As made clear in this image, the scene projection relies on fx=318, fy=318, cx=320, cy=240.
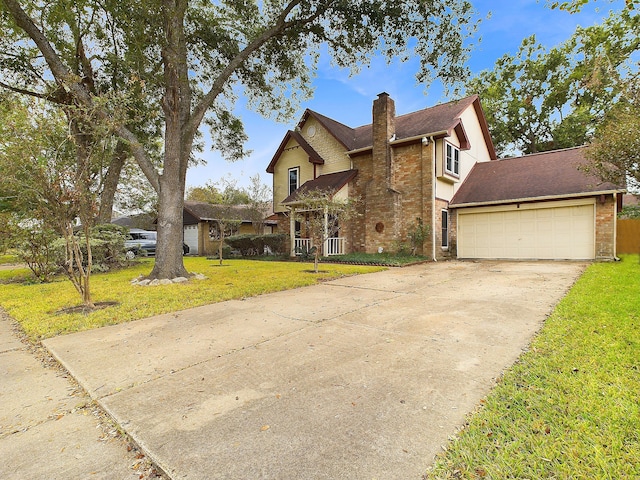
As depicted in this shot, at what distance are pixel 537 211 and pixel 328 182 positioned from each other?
31.2 ft

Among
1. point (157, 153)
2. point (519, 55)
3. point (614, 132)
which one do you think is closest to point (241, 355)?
point (614, 132)

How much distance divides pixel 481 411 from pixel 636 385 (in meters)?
1.37

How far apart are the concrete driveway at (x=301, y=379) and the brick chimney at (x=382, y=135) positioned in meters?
10.3

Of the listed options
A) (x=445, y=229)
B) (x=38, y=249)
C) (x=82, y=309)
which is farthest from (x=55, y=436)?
(x=445, y=229)

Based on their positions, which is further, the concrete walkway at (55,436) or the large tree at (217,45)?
the large tree at (217,45)

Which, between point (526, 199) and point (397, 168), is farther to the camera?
point (397, 168)

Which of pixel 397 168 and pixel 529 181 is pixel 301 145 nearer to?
pixel 397 168

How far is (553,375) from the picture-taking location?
107 inches

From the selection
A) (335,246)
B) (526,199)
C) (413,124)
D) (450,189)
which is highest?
(413,124)

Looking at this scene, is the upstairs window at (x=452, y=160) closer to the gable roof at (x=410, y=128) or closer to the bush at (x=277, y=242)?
the gable roof at (x=410, y=128)

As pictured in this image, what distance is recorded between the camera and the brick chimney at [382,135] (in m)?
15.0

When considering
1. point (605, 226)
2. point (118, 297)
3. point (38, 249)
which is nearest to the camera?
point (118, 297)

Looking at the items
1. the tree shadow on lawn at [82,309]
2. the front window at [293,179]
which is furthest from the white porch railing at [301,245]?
the tree shadow on lawn at [82,309]

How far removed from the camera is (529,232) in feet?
45.6
